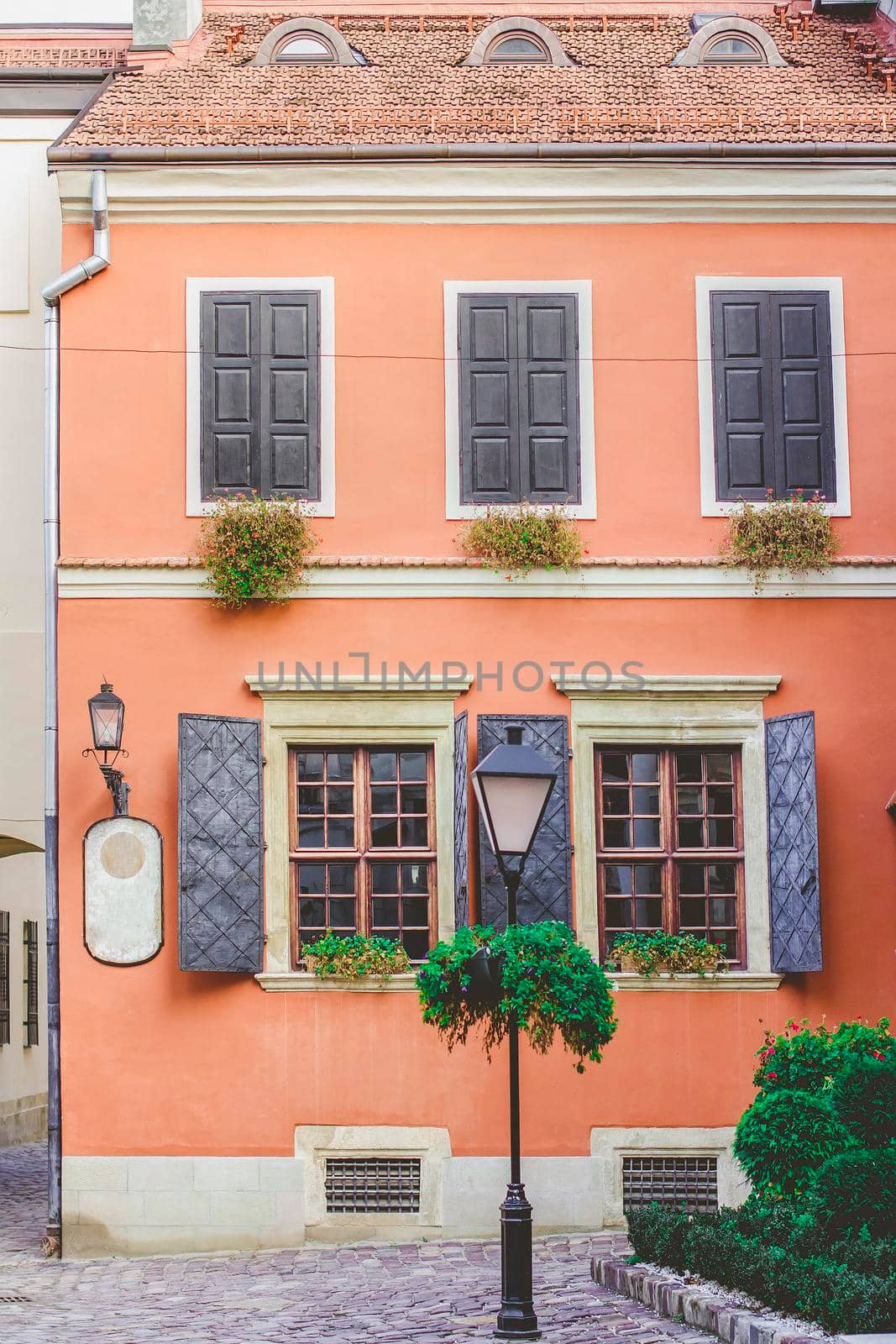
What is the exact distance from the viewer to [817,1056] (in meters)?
8.67

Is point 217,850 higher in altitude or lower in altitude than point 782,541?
lower

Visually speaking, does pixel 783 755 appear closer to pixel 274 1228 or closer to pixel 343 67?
pixel 274 1228

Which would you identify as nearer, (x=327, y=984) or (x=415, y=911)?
(x=327, y=984)

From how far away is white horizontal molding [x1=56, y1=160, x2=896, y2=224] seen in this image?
11953mm

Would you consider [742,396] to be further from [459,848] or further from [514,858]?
[514,858]

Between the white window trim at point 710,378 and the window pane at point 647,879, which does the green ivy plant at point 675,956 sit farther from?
the white window trim at point 710,378

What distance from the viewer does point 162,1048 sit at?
1145cm

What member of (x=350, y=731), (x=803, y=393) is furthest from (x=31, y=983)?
(x=803, y=393)

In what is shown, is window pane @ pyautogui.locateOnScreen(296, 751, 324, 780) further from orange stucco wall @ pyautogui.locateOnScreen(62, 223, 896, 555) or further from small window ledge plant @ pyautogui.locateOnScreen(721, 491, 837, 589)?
small window ledge plant @ pyautogui.locateOnScreen(721, 491, 837, 589)

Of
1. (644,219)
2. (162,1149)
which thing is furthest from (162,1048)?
(644,219)

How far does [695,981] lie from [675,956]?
222 mm

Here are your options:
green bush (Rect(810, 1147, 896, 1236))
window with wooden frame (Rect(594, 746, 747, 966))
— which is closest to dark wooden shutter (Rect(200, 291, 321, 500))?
window with wooden frame (Rect(594, 746, 747, 966))

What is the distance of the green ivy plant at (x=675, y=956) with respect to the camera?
11477mm

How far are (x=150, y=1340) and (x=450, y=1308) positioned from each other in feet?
5.41
